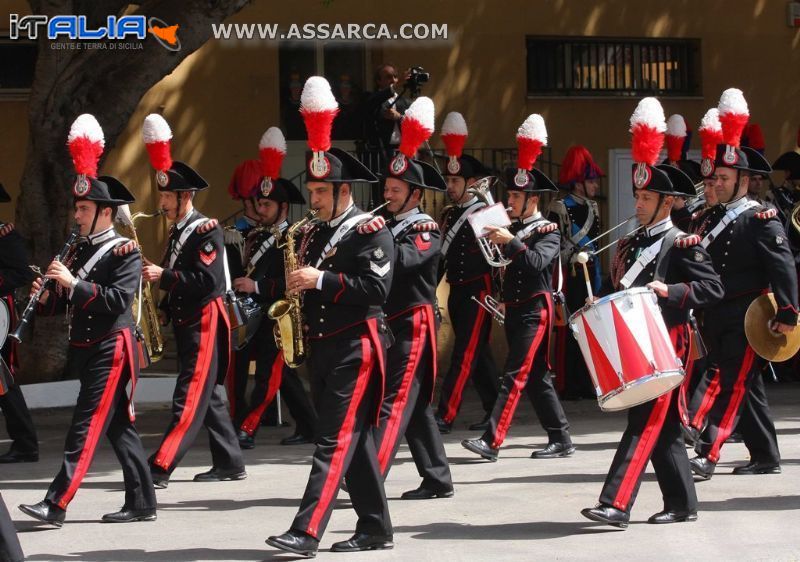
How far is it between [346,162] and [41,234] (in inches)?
260

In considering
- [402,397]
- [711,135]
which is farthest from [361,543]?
[711,135]

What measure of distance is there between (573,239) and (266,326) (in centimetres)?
367

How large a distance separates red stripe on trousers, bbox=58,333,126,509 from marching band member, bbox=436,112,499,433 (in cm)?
329

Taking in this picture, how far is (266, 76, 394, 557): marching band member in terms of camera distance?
748 centimetres

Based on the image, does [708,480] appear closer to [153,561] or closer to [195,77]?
[153,561]

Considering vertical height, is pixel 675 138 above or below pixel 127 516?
above

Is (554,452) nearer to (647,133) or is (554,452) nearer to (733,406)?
(733,406)

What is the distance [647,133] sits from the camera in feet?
27.7

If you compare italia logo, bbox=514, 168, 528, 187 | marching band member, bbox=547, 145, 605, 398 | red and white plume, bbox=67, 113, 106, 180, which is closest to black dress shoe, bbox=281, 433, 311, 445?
italia logo, bbox=514, 168, 528, 187

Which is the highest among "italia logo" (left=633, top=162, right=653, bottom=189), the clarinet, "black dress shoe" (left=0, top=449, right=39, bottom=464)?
"italia logo" (left=633, top=162, right=653, bottom=189)

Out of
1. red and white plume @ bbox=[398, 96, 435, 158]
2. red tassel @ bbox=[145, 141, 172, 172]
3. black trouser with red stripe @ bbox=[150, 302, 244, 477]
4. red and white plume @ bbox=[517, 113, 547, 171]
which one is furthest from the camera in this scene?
red and white plume @ bbox=[517, 113, 547, 171]

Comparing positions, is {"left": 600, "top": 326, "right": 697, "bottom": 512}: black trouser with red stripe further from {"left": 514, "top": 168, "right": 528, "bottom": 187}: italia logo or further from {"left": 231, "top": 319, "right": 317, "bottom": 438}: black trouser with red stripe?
{"left": 231, "top": 319, "right": 317, "bottom": 438}: black trouser with red stripe

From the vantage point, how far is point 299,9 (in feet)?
57.6

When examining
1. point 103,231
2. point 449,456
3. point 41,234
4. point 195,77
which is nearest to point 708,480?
point 449,456
